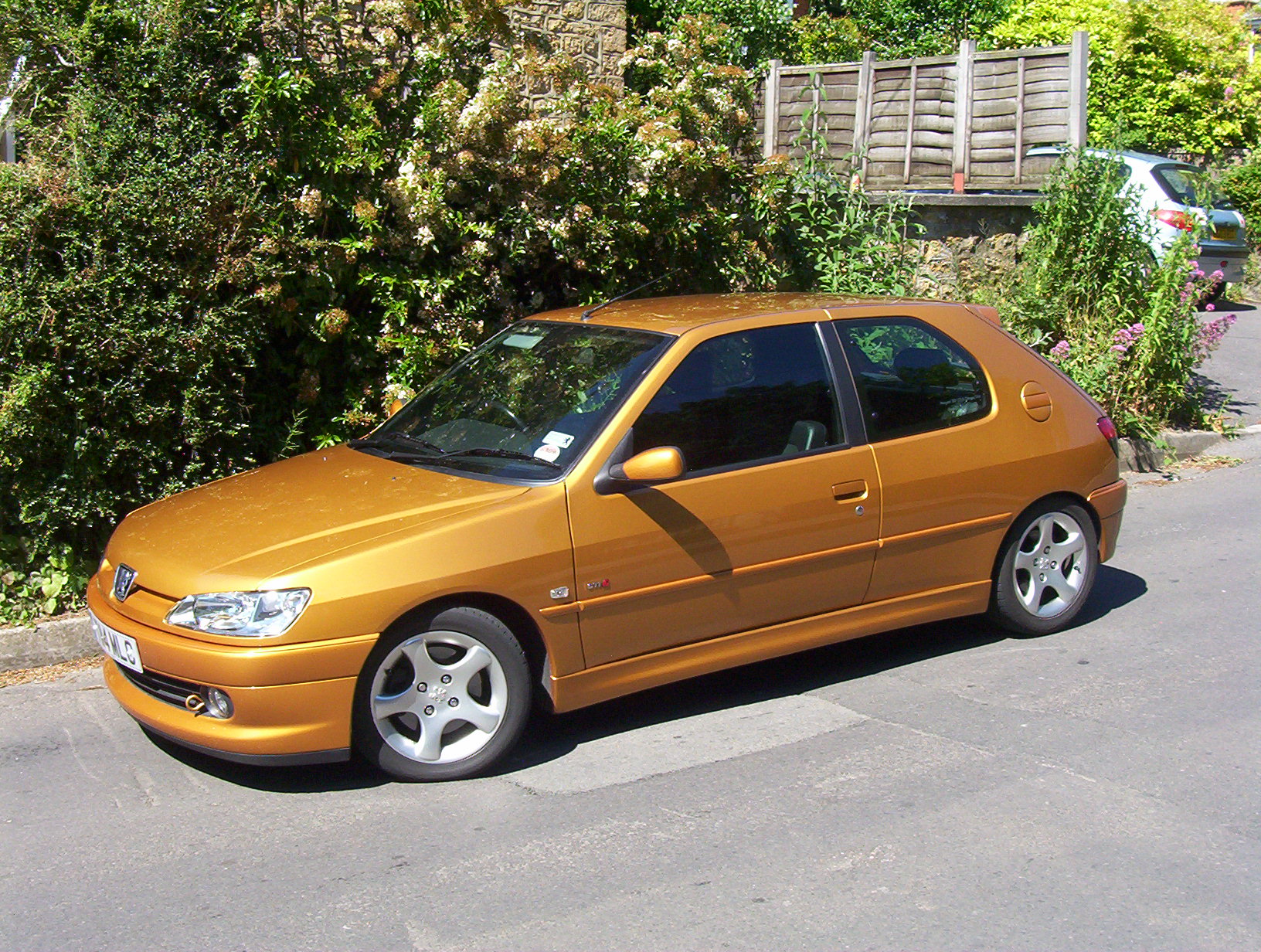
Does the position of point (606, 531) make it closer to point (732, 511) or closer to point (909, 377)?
point (732, 511)

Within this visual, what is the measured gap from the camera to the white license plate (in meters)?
4.50

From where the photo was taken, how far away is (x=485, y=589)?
4.48 metres

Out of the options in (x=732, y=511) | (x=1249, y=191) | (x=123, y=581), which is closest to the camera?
(x=123, y=581)

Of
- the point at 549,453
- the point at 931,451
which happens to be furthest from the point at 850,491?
Answer: the point at 549,453

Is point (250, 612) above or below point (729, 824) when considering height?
above

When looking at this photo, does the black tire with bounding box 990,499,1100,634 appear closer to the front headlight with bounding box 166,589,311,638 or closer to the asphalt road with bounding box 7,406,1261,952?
the asphalt road with bounding box 7,406,1261,952

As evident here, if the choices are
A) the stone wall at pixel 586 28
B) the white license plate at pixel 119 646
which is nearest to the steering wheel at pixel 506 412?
the white license plate at pixel 119 646

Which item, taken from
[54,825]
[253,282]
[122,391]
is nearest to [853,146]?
[253,282]

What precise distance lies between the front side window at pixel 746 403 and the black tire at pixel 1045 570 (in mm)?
1255

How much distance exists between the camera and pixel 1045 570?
6133 mm

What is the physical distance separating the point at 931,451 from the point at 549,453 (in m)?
1.78

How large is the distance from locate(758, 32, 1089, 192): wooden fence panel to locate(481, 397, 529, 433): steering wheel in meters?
5.50

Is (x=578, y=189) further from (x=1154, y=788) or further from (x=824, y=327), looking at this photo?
(x=1154, y=788)

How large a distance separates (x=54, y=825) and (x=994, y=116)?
9.35 meters
